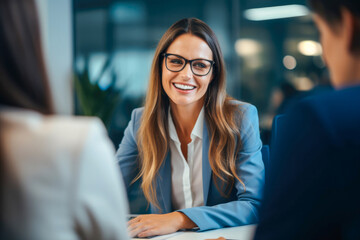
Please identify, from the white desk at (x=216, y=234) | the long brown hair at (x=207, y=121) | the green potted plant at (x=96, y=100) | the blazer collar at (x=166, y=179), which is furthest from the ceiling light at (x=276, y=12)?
the white desk at (x=216, y=234)

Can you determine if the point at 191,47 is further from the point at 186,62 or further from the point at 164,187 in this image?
the point at 164,187

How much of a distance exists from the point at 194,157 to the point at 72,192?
138 centimetres

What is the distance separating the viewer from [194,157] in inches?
80.0

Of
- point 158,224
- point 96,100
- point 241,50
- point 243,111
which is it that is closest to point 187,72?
point 243,111

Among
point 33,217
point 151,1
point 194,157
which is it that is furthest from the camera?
point 151,1

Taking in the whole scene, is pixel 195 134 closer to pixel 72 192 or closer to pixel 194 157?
pixel 194 157

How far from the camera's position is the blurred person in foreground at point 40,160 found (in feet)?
2.17

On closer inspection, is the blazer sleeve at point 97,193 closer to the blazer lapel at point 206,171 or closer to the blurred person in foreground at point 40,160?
the blurred person in foreground at point 40,160

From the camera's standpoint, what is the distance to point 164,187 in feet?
6.36

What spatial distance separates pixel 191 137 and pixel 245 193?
442 mm

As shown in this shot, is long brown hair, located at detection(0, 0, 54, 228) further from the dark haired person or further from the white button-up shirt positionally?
the white button-up shirt

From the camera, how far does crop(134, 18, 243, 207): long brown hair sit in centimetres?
190

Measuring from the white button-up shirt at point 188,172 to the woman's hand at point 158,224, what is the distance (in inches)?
16.2

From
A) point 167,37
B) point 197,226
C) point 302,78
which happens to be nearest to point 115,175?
point 197,226
